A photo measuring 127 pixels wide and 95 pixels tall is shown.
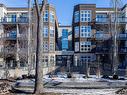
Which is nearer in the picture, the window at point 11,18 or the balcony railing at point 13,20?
the balcony railing at point 13,20

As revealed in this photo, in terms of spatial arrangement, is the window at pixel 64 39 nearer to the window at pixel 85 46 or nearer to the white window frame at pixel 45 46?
the window at pixel 85 46

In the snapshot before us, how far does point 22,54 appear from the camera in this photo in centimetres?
4431

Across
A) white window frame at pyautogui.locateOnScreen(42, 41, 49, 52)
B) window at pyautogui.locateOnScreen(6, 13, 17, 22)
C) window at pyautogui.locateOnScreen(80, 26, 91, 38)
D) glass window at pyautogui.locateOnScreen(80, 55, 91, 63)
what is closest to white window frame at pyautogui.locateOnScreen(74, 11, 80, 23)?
window at pyautogui.locateOnScreen(80, 26, 91, 38)

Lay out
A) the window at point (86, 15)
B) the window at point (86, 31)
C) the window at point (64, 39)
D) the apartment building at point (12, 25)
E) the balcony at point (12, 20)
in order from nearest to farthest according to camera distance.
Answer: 1. the apartment building at point (12, 25)
2. the balcony at point (12, 20)
3. the window at point (86, 31)
4. the window at point (86, 15)
5. the window at point (64, 39)

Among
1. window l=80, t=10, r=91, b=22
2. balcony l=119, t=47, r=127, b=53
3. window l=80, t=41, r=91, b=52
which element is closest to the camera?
balcony l=119, t=47, r=127, b=53

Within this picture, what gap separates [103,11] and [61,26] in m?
12.8

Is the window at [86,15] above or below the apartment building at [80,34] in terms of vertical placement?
above

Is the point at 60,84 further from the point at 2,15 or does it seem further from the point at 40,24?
the point at 2,15

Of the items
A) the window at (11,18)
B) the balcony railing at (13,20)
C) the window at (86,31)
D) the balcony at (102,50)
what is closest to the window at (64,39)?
the window at (86,31)

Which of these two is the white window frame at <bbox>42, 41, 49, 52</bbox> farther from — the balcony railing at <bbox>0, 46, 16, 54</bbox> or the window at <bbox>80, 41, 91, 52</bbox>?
the balcony railing at <bbox>0, 46, 16, 54</bbox>

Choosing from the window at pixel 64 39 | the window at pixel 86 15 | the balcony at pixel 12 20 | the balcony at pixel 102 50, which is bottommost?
the balcony at pixel 102 50

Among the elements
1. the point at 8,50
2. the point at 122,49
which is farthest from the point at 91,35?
the point at 8,50

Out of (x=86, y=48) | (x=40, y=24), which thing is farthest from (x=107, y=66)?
(x=40, y=24)

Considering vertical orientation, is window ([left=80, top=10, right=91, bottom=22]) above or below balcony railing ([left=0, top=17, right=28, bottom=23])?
above
